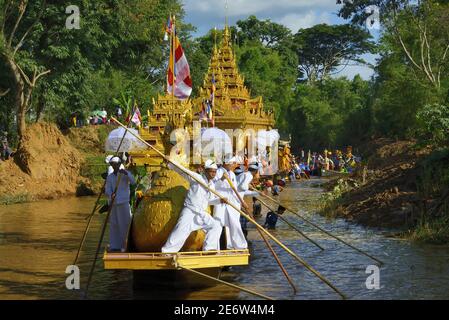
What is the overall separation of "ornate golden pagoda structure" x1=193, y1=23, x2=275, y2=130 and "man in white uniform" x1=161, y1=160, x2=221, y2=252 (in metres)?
27.4

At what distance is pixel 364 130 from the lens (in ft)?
188

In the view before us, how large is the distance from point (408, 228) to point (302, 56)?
7110cm

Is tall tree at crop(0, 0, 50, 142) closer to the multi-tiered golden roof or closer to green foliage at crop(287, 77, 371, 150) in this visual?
the multi-tiered golden roof

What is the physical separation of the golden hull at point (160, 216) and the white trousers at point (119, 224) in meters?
1.51

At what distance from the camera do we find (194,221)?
10852mm

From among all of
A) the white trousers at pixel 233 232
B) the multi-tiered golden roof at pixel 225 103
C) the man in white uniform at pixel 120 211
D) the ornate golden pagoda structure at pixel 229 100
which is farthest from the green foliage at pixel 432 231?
the ornate golden pagoda structure at pixel 229 100

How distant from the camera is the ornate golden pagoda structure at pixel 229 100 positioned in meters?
40.2

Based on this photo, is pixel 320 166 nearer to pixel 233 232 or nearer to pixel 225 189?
pixel 225 189

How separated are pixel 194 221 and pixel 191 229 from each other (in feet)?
0.44

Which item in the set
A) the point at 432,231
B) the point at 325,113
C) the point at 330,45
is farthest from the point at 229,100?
the point at 330,45

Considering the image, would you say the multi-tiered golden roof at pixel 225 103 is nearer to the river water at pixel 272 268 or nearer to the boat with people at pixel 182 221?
the river water at pixel 272 268

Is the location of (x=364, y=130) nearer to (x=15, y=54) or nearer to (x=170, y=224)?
(x=15, y=54)

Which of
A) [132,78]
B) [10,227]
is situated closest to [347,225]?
[10,227]

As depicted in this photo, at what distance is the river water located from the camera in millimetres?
11211
